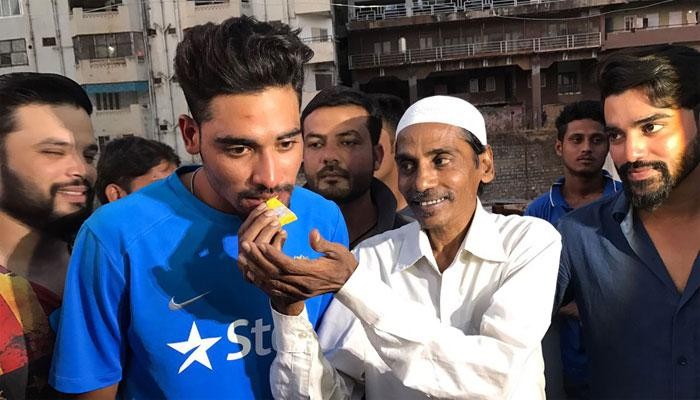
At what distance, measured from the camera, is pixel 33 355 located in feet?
6.16

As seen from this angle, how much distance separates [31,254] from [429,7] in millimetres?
30443

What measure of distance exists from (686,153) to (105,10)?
2783 centimetres

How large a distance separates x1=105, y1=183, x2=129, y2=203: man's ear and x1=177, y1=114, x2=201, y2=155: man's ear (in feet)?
5.73

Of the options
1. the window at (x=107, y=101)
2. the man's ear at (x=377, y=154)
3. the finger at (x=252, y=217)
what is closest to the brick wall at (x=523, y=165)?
the window at (x=107, y=101)

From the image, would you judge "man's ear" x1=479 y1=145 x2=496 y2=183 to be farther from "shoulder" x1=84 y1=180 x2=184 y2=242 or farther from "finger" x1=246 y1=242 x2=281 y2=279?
"shoulder" x1=84 y1=180 x2=184 y2=242

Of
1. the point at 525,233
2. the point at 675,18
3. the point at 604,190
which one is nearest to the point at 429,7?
the point at 675,18

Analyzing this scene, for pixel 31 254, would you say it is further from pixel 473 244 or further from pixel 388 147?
pixel 388 147

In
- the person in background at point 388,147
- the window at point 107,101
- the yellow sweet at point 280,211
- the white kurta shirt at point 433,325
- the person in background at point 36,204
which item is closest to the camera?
the yellow sweet at point 280,211

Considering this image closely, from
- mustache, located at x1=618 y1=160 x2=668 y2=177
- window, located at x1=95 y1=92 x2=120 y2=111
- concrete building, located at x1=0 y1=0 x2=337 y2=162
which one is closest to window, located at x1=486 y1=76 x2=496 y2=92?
concrete building, located at x1=0 y1=0 x2=337 y2=162

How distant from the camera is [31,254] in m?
2.07

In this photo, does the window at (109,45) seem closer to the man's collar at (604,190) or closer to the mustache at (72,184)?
the man's collar at (604,190)

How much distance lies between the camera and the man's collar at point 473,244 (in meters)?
1.95

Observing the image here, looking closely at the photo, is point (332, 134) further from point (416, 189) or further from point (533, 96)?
point (533, 96)

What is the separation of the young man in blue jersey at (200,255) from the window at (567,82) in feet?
102
